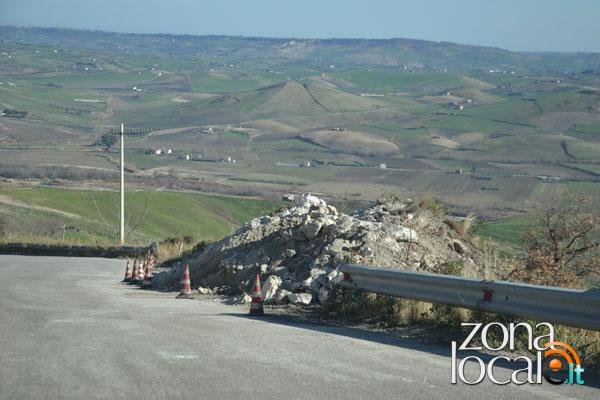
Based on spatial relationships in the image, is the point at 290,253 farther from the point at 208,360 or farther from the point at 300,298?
the point at 208,360

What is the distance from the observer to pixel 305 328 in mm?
11328

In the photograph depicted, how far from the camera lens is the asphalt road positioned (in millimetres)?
7594

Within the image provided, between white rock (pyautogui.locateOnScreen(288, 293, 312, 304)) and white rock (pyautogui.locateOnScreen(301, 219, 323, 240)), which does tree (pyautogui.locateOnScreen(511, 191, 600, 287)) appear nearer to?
white rock (pyautogui.locateOnScreen(301, 219, 323, 240))

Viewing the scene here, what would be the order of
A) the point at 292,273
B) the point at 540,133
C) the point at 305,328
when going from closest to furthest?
1. the point at 305,328
2. the point at 292,273
3. the point at 540,133

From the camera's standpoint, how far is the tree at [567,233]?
17797 millimetres

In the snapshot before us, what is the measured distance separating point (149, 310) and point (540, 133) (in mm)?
120771

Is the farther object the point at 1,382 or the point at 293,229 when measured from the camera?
the point at 293,229

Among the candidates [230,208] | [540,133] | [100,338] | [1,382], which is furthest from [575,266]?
[540,133]

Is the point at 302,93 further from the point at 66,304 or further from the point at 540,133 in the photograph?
the point at 66,304

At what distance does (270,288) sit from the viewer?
14516 mm

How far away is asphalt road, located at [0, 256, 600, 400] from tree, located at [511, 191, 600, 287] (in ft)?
21.0

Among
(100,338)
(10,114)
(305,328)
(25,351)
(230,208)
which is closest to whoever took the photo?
(25,351)

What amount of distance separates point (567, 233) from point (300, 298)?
7.68m

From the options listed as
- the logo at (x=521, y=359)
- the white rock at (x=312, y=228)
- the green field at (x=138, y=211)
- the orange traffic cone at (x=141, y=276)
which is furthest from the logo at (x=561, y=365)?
the green field at (x=138, y=211)
